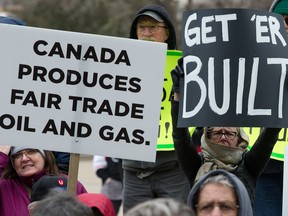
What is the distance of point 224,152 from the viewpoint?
6.62 metres

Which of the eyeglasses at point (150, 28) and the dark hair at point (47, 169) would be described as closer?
the dark hair at point (47, 169)

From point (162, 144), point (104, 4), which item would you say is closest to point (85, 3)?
point (104, 4)

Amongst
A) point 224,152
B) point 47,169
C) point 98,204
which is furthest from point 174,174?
point 98,204

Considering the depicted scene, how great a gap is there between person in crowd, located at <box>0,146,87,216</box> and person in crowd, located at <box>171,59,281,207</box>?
792 millimetres

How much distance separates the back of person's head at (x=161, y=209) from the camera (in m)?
4.42

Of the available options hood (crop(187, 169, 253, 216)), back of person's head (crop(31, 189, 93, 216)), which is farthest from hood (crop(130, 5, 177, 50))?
back of person's head (crop(31, 189, 93, 216))

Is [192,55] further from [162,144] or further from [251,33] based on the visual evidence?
[162,144]

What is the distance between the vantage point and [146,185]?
775cm

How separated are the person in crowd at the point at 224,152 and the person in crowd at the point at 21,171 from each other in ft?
2.60

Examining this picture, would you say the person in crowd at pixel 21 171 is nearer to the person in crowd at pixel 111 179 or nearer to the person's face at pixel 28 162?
the person's face at pixel 28 162

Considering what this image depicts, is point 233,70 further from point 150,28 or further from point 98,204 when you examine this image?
point 150,28

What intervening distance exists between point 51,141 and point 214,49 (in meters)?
1.01

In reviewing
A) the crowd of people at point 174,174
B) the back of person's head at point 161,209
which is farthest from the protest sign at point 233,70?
the back of person's head at point 161,209

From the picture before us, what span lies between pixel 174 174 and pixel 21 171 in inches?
45.8
